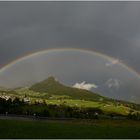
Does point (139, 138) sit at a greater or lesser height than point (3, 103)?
lesser

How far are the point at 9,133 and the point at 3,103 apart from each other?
273 feet

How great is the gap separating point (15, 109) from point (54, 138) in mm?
93689

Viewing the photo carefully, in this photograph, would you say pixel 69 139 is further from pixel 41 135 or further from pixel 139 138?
pixel 139 138

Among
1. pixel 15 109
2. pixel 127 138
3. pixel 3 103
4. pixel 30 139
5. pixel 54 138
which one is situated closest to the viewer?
pixel 30 139

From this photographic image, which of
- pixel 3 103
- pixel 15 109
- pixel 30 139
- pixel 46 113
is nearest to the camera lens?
pixel 30 139

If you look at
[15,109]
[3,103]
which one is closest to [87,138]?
[3,103]

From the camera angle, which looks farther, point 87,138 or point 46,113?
point 46,113

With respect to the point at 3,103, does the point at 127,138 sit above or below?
below

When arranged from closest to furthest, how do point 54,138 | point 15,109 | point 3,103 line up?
point 54,138
point 3,103
point 15,109

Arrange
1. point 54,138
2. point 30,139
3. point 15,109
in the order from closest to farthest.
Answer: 1. point 30,139
2. point 54,138
3. point 15,109

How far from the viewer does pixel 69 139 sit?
1270 inches

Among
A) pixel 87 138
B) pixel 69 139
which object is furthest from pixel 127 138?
pixel 69 139

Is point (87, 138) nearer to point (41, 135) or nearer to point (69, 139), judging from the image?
point (69, 139)

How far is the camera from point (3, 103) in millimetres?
115688
